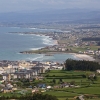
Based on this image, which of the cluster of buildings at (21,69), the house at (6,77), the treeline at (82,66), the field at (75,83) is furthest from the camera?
the treeline at (82,66)

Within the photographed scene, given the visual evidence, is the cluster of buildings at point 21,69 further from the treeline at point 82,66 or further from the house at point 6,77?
the treeline at point 82,66

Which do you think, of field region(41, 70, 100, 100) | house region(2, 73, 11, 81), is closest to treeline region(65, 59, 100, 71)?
field region(41, 70, 100, 100)

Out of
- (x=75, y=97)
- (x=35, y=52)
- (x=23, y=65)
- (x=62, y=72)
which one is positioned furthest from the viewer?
(x=35, y=52)

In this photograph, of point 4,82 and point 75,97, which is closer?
point 75,97

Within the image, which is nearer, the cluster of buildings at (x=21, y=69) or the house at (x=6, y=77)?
the house at (x=6, y=77)

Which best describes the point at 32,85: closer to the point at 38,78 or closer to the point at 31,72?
the point at 38,78

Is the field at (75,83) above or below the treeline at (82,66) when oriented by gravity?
below

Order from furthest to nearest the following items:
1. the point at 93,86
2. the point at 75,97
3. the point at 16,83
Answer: the point at 16,83 < the point at 93,86 < the point at 75,97

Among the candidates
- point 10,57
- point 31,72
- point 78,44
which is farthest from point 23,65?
point 78,44

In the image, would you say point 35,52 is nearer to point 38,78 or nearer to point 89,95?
point 38,78

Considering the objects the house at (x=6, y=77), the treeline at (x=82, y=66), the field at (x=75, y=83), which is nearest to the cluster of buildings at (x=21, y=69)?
the house at (x=6, y=77)

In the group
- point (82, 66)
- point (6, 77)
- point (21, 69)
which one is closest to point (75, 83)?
point (6, 77)
